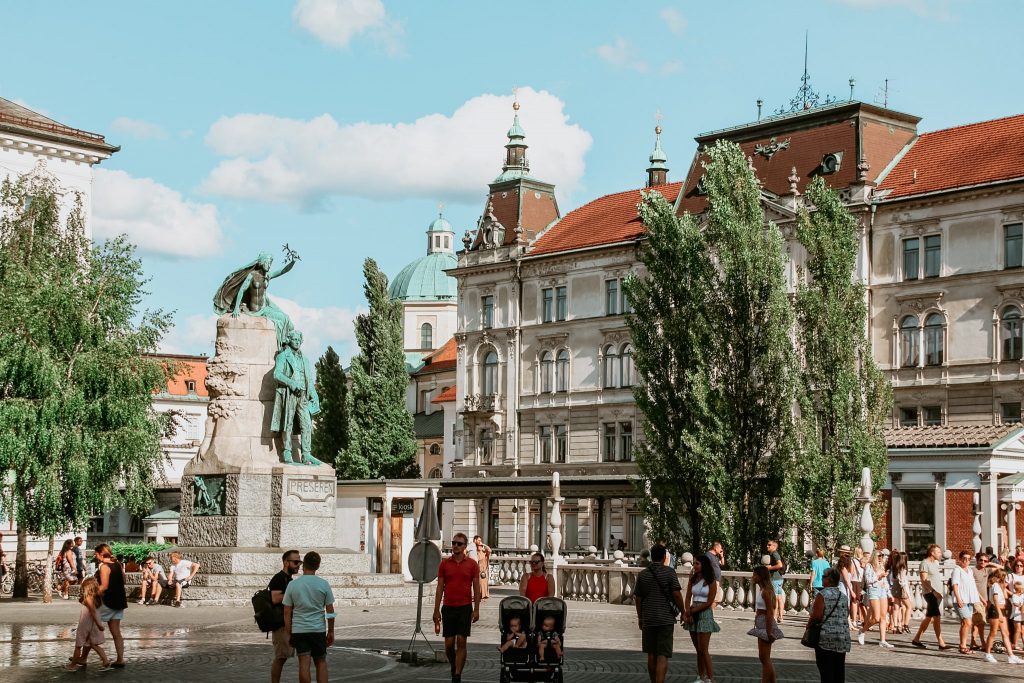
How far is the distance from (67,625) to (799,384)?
69.3ft

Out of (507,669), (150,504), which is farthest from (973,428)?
(507,669)

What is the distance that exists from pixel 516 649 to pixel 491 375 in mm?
56424

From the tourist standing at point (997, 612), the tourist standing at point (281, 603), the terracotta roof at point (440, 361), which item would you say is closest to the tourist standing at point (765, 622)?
the tourist standing at point (281, 603)

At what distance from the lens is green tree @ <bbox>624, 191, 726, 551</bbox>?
38.3 metres

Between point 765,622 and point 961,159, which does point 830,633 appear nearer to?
point 765,622

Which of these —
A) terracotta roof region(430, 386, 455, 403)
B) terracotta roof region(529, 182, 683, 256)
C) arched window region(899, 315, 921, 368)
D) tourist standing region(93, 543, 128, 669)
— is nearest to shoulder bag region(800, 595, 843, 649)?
tourist standing region(93, 543, 128, 669)

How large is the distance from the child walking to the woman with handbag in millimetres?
8436

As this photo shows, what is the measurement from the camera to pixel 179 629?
2377cm

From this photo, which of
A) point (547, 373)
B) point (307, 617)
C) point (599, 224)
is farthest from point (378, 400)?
point (307, 617)

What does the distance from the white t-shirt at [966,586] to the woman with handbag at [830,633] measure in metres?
8.11

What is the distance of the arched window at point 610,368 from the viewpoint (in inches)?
2648

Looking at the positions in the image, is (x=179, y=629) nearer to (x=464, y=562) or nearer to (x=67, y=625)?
(x=67, y=625)

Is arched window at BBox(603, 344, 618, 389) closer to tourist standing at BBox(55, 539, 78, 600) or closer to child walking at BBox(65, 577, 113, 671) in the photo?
tourist standing at BBox(55, 539, 78, 600)

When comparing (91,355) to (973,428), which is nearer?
(91,355)
